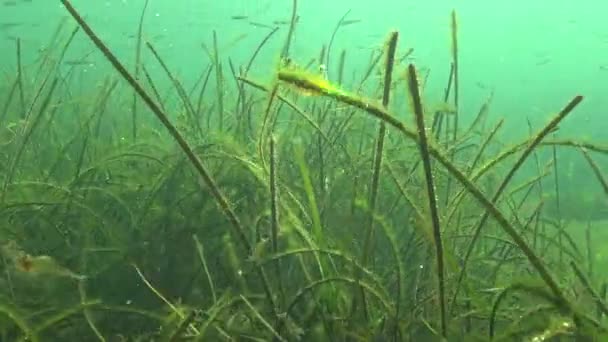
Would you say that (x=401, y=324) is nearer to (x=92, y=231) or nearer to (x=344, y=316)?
(x=344, y=316)

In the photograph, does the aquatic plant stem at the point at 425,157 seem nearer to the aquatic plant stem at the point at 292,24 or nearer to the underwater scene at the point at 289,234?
the underwater scene at the point at 289,234

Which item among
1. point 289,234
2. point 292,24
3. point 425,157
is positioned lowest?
point 289,234

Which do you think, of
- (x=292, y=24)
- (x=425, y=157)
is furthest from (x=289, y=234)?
(x=292, y=24)

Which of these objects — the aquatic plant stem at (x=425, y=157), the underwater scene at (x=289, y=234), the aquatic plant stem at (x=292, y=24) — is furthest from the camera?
the aquatic plant stem at (x=292, y=24)

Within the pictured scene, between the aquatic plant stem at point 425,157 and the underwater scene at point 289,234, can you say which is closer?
the aquatic plant stem at point 425,157

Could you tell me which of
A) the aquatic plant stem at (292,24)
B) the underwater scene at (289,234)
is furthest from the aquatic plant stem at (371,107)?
the aquatic plant stem at (292,24)

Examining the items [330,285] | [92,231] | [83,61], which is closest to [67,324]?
[92,231]

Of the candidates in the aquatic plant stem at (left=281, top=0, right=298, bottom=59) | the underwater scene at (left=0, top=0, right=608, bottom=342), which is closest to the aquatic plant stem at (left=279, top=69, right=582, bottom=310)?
the underwater scene at (left=0, top=0, right=608, bottom=342)

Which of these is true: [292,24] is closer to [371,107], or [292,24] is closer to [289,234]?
[289,234]

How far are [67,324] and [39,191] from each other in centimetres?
100

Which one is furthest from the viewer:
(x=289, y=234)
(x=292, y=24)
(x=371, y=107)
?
(x=292, y=24)

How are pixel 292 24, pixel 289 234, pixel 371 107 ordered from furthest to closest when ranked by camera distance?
pixel 292 24, pixel 289 234, pixel 371 107

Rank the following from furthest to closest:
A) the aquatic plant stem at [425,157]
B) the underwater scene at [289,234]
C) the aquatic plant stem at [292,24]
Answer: the aquatic plant stem at [292,24], the underwater scene at [289,234], the aquatic plant stem at [425,157]

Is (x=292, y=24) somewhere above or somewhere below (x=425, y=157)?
above
